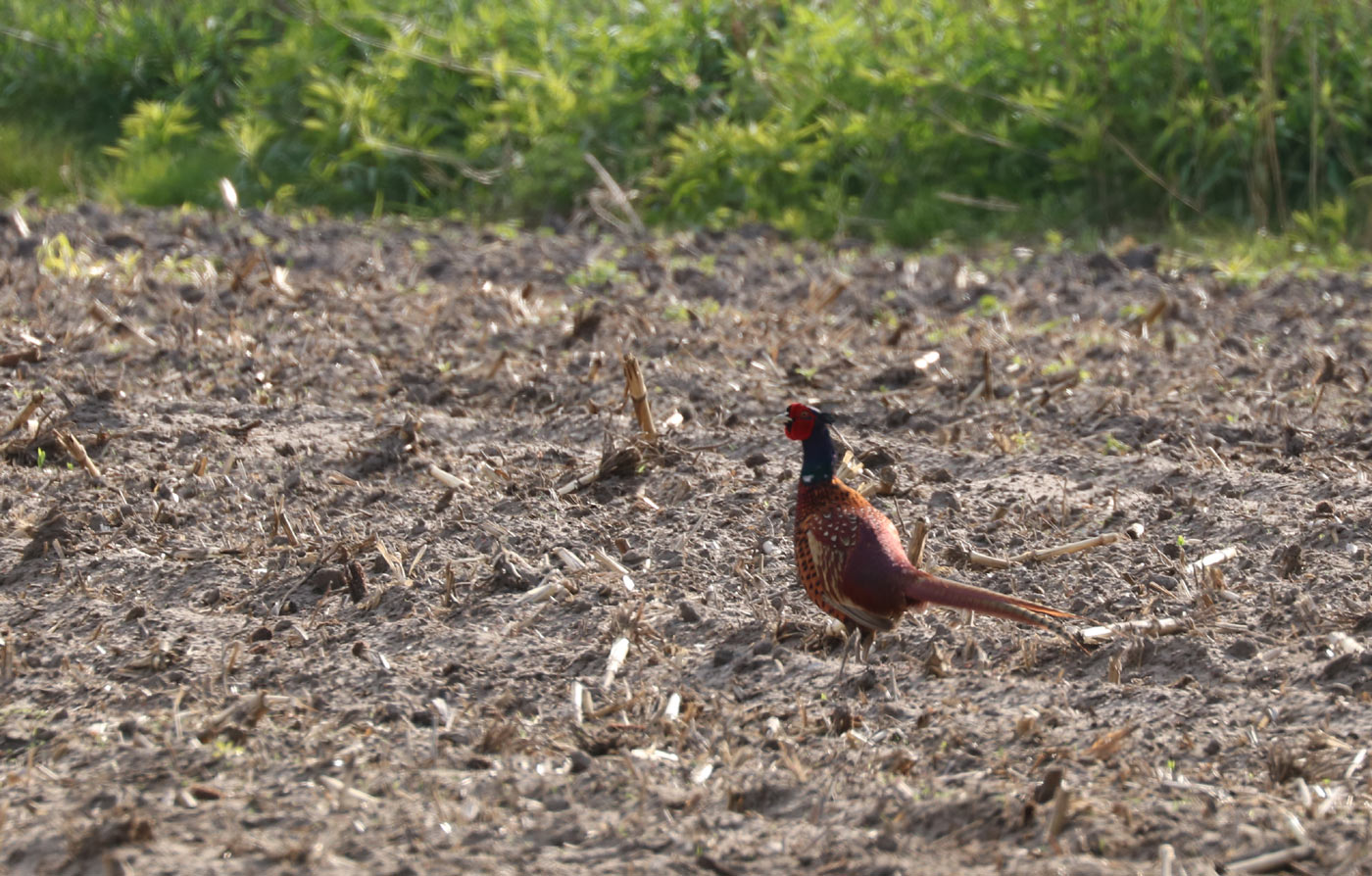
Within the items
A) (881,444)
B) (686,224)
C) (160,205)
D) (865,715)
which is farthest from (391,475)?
(160,205)

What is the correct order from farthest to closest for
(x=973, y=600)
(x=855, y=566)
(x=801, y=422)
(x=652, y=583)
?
(x=652, y=583) < (x=801, y=422) < (x=855, y=566) < (x=973, y=600)

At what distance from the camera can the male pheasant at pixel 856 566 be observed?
261 centimetres

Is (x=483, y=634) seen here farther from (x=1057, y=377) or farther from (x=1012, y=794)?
(x=1057, y=377)

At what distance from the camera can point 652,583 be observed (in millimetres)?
3158

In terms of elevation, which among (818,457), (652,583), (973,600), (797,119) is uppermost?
(797,119)

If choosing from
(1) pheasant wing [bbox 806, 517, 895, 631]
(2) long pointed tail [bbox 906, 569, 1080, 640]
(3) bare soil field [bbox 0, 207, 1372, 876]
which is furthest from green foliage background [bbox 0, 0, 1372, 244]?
(2) long pointed tail [bbox 906, 569, 1080, 640]

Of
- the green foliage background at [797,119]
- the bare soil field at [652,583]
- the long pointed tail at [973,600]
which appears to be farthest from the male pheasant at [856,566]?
the green foliage background at [797,119]

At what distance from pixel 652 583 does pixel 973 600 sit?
84cm

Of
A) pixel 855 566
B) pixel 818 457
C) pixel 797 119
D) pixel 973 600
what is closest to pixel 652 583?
pixel 818 457

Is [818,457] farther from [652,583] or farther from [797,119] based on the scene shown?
[797,119]

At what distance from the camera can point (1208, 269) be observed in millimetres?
6391

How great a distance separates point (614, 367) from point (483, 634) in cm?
200

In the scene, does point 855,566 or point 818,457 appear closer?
point 855,566

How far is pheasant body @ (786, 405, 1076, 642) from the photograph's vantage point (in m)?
2.61
